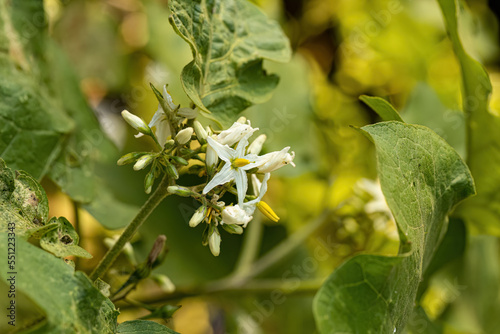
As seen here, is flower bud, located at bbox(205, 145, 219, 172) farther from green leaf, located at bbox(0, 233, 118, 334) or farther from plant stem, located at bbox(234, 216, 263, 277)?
plant stem, located at bbox(234, 216, 263, 277)

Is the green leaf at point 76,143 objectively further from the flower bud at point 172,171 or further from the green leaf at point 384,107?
the green leaf at point 384,107

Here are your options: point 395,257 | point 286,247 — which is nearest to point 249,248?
point 286,247

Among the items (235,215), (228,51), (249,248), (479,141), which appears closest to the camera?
(235,215)

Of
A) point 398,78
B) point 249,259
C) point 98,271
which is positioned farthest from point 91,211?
point 398,78

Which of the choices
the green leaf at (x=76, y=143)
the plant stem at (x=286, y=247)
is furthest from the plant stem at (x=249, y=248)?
the green leaf at (x=76, y=143)

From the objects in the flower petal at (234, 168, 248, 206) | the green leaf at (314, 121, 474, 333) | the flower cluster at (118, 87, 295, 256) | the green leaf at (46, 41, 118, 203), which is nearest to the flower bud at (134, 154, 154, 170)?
the flower cluster at (118, 87, 295, 256)

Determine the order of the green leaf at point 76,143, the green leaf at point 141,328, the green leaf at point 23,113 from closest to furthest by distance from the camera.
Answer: the green leaf at point 141,328 < the green leaf at point 23,113 < the green leaf at point 76,143

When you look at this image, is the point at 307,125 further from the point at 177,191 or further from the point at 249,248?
the point at 177,191
